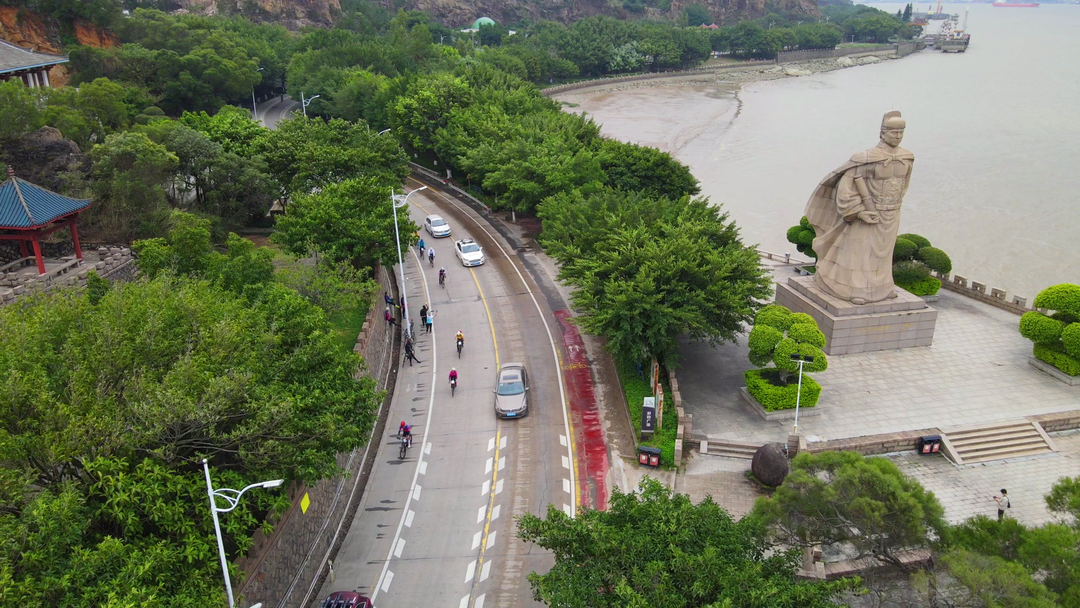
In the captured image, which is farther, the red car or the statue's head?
the statue's head

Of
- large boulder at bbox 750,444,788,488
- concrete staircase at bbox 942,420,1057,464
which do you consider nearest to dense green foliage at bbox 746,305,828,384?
large boulder at bbox 750,444,788,488

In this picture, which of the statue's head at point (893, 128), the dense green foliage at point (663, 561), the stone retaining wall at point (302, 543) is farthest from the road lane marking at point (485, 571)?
the statue's head at point (893, 128)

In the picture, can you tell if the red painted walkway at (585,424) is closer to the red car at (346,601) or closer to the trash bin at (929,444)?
the red car at (346,601)

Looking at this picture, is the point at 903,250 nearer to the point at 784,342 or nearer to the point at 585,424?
the point at 784,342

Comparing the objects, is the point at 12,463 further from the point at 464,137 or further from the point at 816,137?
the point at 816,137

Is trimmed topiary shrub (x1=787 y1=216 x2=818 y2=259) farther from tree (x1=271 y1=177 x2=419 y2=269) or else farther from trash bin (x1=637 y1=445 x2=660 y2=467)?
trash bin (x1=637 y1=445 x2=660 y2=467)
